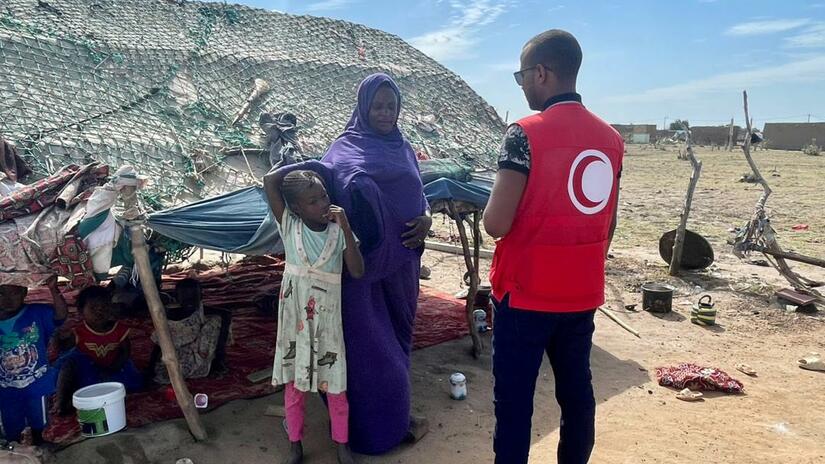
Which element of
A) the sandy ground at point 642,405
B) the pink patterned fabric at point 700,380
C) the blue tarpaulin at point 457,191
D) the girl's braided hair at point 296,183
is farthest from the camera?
the pink patterned fabric at point 700,380

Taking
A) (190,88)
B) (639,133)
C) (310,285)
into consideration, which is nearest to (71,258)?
(310,285)

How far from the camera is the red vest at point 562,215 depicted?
215 centimetres

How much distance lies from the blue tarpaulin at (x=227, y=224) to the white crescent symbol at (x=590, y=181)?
1.90m

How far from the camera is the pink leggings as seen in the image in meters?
3.14

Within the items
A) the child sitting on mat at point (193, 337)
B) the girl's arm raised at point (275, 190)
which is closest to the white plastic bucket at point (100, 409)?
the child sitting on mat at point (193, 337)

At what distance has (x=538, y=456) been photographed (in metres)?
3.57

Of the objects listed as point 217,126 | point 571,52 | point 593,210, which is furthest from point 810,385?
point 217,126

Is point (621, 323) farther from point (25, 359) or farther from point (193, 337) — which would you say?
point (25, 359)

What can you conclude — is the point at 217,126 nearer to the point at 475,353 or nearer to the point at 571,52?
the point at 475,353

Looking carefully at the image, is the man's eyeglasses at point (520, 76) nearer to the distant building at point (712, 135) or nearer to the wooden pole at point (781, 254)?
the wooden pole at point (781, 254)

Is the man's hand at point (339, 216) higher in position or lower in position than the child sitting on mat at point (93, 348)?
higher

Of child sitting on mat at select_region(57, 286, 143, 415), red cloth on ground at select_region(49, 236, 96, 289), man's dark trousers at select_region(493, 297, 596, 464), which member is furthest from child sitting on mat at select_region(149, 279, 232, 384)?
man's dark trousers at select_region(493, 297, 596, 464)

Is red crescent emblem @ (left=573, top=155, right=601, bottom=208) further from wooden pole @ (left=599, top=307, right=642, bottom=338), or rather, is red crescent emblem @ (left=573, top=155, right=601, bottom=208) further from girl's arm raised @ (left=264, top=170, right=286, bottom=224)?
wooden pole @ (left=599, top=307, right=642, bottom=338)

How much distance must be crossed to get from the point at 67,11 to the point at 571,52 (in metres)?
5.72
